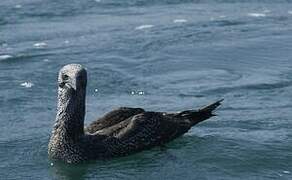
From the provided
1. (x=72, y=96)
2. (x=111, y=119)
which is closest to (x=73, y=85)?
(x=72, y=96)

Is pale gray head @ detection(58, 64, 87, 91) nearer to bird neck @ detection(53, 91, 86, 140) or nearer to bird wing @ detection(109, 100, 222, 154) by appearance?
bird neck @ detection(53, 91, 86, 140)

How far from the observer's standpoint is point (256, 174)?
967cm

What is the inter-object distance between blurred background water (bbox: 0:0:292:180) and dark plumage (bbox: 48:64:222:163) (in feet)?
0.44

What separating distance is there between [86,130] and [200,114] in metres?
1.46

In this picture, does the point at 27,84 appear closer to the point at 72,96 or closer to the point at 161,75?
the point at 161,75

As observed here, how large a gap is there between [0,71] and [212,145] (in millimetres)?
5259

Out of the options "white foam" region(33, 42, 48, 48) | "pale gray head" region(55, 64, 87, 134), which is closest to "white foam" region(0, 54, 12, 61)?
"white foam" region(33, 42, 48, 48)

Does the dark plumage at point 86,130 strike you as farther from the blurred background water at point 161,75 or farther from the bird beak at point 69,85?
the blurred background water at point 161,75

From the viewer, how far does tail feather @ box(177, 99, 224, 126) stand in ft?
35.9

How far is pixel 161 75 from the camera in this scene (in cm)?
1421

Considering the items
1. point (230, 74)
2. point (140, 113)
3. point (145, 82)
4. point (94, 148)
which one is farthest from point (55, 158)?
point (230, 74)

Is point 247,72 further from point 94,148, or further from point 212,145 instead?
point 94,148

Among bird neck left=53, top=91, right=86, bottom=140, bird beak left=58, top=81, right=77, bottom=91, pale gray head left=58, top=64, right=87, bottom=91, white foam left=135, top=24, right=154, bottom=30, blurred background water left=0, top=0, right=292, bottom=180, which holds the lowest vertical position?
blurred background water left=0, top=0, right=292, bottom=180

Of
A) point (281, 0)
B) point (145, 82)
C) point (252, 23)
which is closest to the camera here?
point (145, 82)
